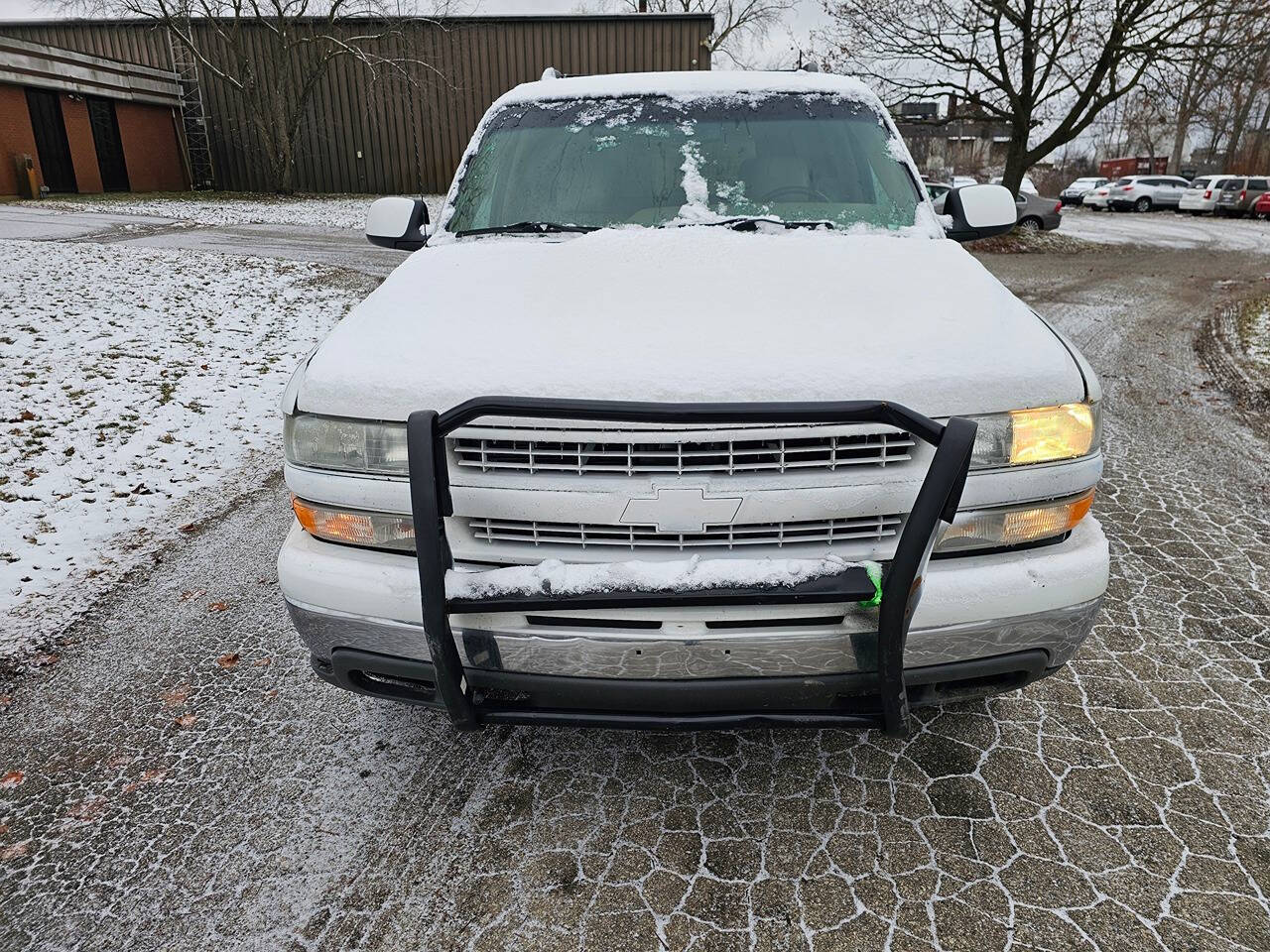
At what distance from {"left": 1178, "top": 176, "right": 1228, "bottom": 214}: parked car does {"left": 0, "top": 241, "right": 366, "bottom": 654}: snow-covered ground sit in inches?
1413

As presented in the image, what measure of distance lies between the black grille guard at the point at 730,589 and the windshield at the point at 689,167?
5.20ft

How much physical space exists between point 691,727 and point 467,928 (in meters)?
0.73

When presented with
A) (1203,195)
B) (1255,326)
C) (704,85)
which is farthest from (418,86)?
(1203,195)

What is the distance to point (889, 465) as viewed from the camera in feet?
6.38

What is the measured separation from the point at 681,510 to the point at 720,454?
16 cm

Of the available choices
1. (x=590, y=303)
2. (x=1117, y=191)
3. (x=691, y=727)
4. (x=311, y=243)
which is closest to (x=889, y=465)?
(x=691, y=727)

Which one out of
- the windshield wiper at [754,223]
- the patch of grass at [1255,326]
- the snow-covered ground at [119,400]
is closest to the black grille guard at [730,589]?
the windshield wiper at [754,223]

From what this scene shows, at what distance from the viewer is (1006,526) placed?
80.4 inches

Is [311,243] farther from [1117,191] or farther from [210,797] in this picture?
[1117,191]

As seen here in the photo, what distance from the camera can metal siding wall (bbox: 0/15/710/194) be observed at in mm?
28062

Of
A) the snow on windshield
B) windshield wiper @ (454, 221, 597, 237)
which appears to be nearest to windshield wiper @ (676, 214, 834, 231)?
the snow on windshield

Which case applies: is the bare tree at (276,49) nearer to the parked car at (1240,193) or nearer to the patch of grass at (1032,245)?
the patch of grass at (1032,245)

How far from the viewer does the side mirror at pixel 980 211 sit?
354 cm

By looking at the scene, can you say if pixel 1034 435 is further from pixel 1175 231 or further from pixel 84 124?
pixel 84 124
